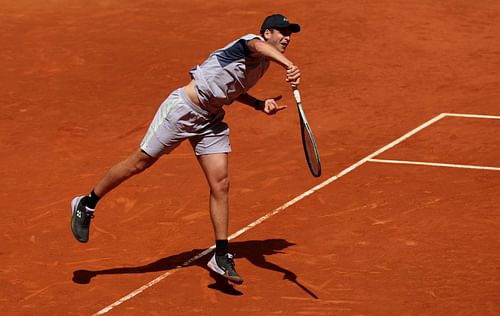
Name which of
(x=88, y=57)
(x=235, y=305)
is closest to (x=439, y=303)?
(x=235, y=305)

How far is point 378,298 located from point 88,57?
10608mm

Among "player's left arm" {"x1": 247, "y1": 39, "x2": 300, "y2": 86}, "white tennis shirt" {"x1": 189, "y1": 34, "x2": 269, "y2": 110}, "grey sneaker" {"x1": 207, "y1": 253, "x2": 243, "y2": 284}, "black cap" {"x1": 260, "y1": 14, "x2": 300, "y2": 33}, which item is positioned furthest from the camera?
"grey sneaker" {"x1": 207, "y1": 253, "x2": 243, "y2": 284}

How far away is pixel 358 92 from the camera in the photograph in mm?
17453

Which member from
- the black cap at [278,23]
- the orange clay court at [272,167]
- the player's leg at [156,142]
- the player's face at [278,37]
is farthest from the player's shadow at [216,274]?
the black cap at [278,23]

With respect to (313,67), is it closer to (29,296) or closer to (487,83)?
(487,83)

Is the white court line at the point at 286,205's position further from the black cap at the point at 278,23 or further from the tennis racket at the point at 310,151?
the black cap at the point at 278,23

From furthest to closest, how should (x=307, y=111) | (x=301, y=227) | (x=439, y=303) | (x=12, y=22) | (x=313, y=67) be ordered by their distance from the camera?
(x=12, y=22) < (x=313, y=67) < (x=307, y=111) < (x=301, y=227) < (x=439, y=303)

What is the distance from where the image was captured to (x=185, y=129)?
10219 millimetres

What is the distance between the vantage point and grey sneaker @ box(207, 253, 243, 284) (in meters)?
10.1

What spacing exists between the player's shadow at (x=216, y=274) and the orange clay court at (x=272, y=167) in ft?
0.08

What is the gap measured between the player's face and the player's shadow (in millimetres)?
2154

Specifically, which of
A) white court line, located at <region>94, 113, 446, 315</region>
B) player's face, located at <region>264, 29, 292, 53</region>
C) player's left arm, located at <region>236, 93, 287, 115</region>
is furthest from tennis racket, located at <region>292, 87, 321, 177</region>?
white court line, located at <region>94, 113, 446, 315</region>

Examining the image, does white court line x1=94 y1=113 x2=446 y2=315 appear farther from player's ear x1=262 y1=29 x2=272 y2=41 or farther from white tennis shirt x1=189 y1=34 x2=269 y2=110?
player's ear x1=262 y1=29 x2=272 y2=41

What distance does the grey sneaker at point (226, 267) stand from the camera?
33.2 feet
